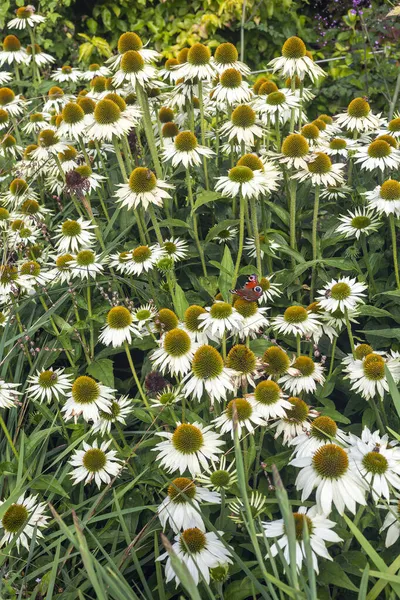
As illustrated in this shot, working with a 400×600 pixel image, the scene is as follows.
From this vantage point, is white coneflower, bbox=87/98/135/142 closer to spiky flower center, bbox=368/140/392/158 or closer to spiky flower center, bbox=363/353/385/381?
spiky flower center, bbox=368/140/392/158

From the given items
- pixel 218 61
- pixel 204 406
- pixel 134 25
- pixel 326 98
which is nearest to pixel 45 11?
pixel 134 25

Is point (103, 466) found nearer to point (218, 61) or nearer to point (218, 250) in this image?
point (218, 250)

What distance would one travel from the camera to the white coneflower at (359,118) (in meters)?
3.12

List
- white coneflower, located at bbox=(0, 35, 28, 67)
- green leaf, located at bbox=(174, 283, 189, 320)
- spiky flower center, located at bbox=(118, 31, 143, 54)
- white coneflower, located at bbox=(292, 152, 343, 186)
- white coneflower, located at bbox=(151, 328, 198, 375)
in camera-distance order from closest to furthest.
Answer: white coneflower, located at bbox=(151, 328, 198, 375), green leaf, located at bbox=(174, 283, 189, 320), white coneflower, located at bbox=(292, 152, 343, 186), spiky flower center, located at bbox=(118, 31, 143, 54), white coneflower, located at bbox=(0, 35, 28, 67)

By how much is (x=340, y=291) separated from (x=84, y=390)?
3.03ft

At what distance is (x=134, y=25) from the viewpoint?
6.53 m

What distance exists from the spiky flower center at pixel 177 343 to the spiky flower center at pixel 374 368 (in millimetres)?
568

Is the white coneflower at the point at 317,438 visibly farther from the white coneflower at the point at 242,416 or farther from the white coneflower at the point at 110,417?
the white coneflower at the point at 110,417

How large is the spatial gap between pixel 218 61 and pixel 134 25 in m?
3.94

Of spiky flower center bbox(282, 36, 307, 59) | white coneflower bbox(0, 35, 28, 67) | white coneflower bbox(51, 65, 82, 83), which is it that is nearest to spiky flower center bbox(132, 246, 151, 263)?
spiky flower center bbox(282, 36, 307, 59)

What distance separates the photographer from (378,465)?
1.72 m

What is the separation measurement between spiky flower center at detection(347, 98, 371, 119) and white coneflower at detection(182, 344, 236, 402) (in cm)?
173

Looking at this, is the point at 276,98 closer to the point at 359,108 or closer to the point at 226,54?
the point at 226,54

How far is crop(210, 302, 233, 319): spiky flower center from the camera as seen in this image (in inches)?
80.2
